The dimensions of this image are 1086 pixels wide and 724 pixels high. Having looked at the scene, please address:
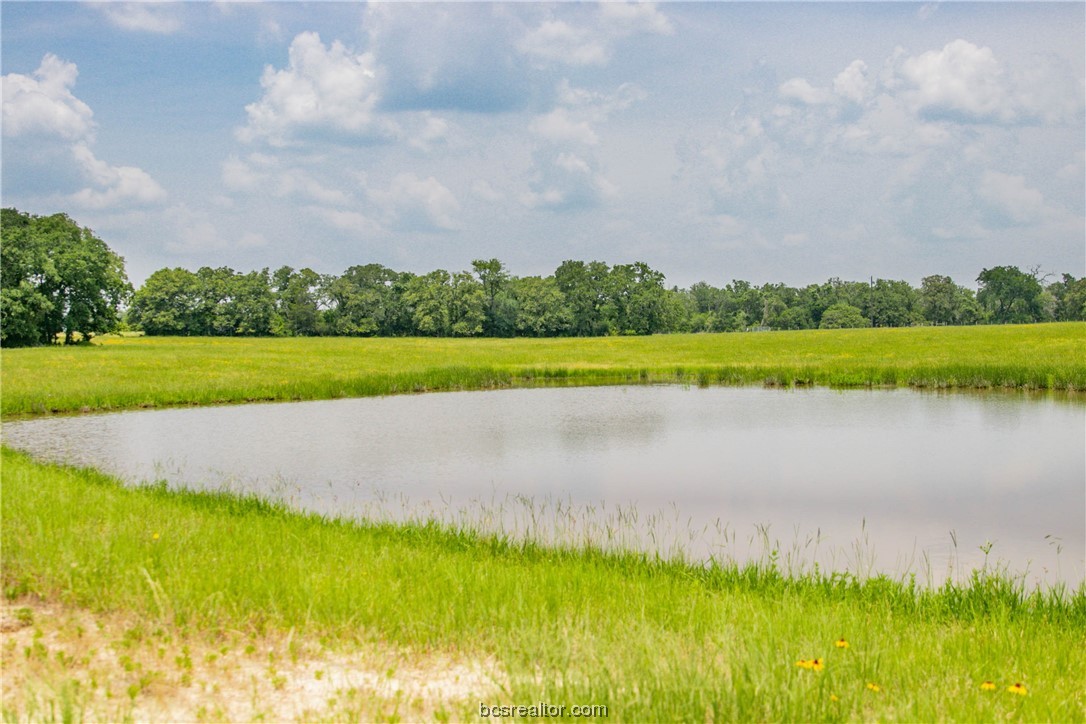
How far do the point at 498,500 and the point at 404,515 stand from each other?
205cm

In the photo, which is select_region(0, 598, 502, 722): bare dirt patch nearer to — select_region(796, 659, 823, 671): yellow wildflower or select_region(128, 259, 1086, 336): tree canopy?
select_region(796, 659, 823, 671): yellow wildflower

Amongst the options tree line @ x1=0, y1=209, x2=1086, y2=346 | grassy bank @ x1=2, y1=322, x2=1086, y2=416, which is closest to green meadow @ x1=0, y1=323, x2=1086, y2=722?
grassy bank @ x1=2, y1=322, x2=1086, y2=416

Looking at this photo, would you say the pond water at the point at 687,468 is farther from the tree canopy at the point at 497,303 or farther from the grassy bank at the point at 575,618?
the tree canopy at the point at 497,303

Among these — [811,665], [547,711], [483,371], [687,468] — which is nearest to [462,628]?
[547,711]

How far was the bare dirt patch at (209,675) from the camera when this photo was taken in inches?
189

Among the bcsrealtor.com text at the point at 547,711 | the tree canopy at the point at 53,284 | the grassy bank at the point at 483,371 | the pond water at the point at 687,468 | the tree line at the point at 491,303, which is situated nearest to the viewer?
the bcsrealtor.com text at the point at 547,711

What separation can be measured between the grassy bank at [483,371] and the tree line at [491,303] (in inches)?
1245

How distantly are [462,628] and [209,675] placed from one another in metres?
1.79

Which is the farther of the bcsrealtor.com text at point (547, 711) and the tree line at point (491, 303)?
the tree line at point (491, 303)

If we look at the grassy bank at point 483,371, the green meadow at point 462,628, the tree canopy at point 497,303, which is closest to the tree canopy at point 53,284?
the grassy bank at point 483,371

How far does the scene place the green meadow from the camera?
188 inches

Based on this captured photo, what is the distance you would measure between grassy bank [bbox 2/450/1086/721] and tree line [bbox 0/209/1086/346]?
7076 cm

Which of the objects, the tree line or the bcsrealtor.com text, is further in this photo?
the tree line

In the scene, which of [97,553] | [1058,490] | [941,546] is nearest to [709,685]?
[97,553]
